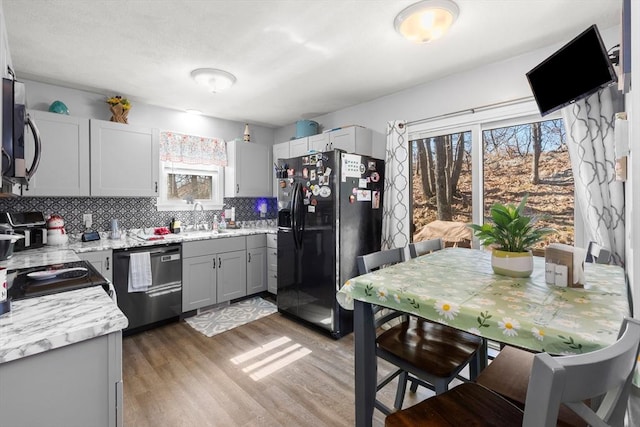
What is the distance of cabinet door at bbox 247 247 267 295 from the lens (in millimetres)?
3764

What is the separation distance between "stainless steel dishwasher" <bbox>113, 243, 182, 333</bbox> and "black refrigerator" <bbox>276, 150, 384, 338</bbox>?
1096 millimetres

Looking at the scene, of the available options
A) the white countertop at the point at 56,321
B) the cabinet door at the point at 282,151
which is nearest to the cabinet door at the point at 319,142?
the cabinet door at the point at 282,151

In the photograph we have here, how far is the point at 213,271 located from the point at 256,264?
58 cm

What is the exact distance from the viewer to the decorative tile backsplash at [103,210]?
2.84 metres

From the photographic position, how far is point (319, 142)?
11.8 ft

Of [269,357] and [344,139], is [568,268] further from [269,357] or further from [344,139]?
[344,139]

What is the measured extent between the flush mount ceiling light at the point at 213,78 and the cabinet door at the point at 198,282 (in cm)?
180

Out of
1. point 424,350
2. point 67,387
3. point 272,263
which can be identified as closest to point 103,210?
point 272,263

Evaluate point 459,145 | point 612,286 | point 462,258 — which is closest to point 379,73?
point 459,145

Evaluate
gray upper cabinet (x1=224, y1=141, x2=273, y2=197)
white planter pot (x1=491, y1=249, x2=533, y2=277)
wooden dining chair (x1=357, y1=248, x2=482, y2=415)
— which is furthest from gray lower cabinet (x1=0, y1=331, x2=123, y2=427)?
gray upper cabinet (x1=224, y1=141, x2=273, y2=197)

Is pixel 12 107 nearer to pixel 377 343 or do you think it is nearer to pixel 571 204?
pixel 377 343

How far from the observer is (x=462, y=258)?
1.83m

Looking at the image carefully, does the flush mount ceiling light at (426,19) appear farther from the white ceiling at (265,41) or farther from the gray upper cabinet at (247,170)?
the gray upper cabinet at (247,170)

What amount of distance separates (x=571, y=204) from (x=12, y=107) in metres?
3.47
